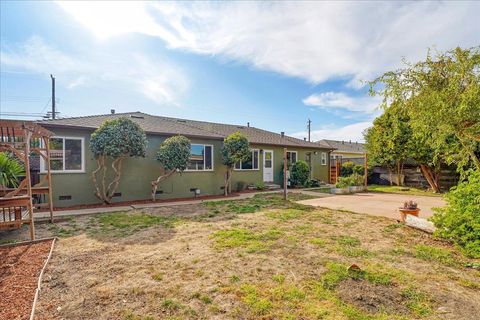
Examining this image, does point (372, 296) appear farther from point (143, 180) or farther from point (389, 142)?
point (389, 142)

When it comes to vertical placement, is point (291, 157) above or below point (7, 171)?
above

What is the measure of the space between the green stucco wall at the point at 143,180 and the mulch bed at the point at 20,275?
477cm

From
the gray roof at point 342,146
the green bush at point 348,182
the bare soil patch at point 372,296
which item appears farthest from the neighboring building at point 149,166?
the gray roof at point 342,146

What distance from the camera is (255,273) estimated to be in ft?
11.3

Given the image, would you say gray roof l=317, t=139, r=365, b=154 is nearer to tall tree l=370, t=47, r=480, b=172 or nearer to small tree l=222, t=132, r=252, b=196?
small tree l=222, t=132, r=252, b=196

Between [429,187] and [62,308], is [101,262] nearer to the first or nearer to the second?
[62,308]

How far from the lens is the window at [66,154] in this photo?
28.9ft

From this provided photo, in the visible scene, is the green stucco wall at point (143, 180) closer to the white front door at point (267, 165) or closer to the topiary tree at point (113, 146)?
the topiary tree at point (113, 146)

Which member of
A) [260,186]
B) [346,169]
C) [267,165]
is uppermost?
[267,165]

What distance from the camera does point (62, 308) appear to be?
260 centimetres

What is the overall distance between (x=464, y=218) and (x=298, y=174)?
10.9 m

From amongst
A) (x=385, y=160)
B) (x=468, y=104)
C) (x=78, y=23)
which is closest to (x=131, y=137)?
(x=78, y=23)

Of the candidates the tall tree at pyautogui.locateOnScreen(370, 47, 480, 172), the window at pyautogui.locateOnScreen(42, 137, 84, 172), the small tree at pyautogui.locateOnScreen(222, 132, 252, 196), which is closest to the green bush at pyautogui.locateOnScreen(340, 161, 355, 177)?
the small tree at pyautogui.locateOnScreen(222, 132, 252, 196)

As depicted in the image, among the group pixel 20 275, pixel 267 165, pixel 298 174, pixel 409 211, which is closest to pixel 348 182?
pixel 298 174
